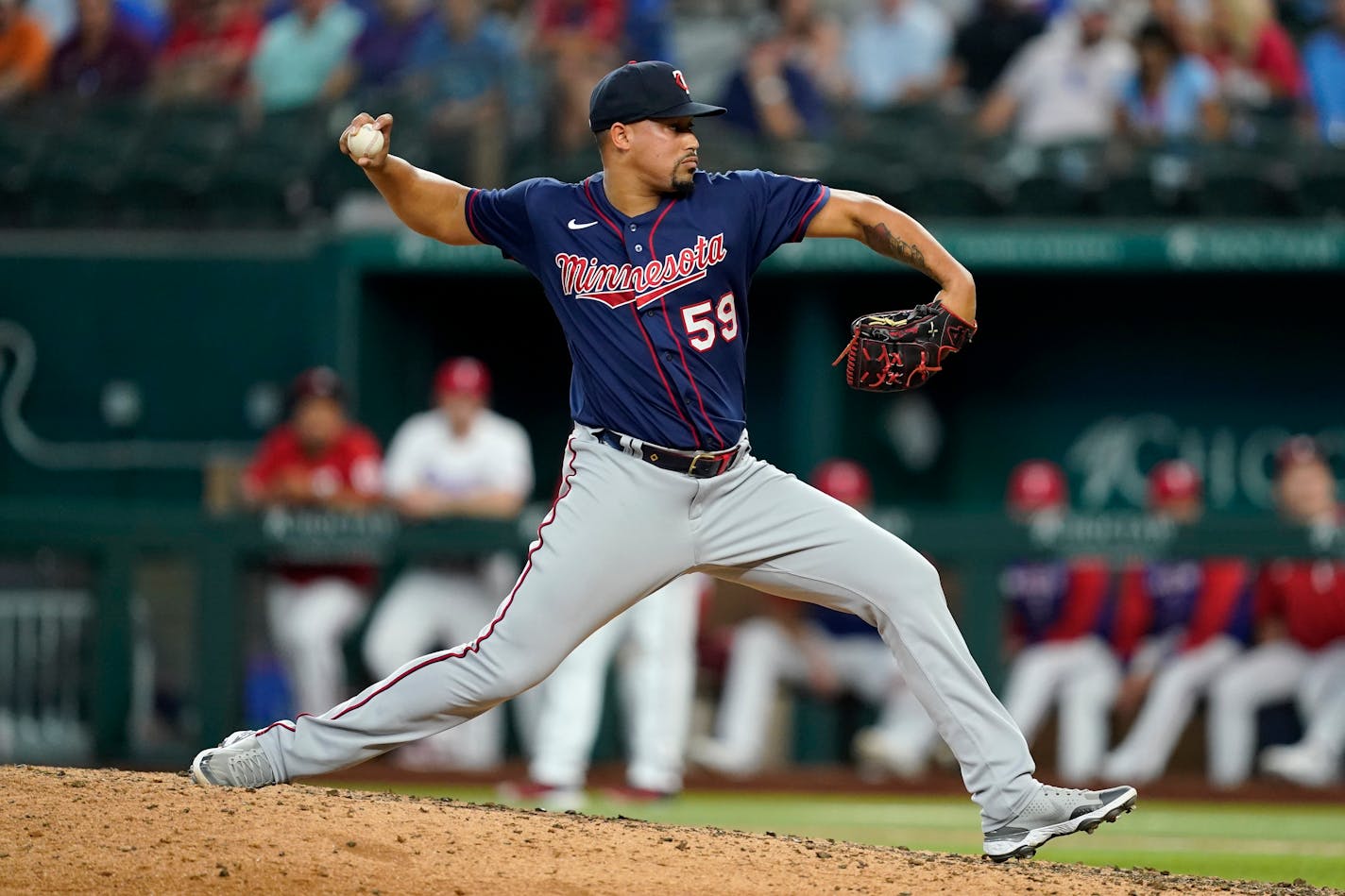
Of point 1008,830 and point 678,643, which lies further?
point 678,643

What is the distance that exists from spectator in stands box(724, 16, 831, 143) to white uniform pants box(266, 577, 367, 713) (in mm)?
3311

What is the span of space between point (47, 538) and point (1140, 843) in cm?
485

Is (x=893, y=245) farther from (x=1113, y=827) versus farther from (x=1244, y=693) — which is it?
(x=1244, y=693)

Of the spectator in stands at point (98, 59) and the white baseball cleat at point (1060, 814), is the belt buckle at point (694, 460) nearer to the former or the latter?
the white baseball cleat at point (1060, 814)

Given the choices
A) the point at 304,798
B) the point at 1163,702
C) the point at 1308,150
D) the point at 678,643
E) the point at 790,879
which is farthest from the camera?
the point at 1308,150

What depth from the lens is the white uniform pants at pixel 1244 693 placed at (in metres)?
8.23

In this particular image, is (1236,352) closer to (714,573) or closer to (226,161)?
(226,161)

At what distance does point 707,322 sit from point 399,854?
126cm

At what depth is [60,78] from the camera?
11.2m

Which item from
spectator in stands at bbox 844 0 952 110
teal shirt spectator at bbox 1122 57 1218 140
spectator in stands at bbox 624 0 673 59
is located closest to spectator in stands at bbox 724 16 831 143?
spectator in stands at bbox 624 0 673 59

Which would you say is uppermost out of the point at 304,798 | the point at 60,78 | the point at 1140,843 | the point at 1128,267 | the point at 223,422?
the point at 60,78

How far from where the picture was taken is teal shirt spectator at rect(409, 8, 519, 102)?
32.1ft

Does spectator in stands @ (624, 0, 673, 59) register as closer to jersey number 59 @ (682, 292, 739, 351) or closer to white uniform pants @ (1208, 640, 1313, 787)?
white uniform pants @ (1208, 640, 1313, 787)

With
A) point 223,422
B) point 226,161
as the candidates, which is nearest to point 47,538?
point 223,422
